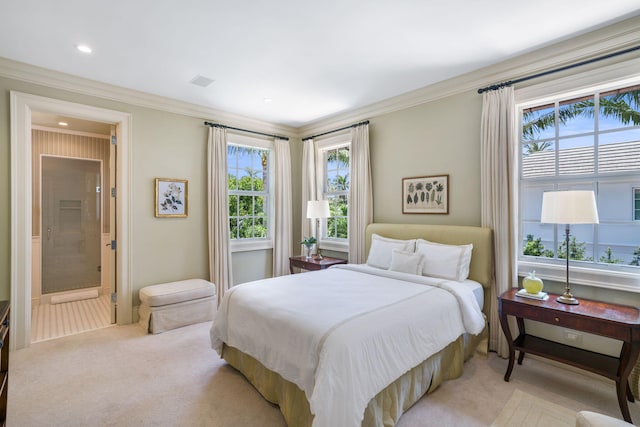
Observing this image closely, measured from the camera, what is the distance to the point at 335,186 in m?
4.91

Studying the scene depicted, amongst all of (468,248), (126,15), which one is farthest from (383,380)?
(126,15)

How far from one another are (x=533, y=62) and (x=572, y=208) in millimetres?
1447

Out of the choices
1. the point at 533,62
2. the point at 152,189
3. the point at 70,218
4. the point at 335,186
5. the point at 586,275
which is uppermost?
the point at 533,62

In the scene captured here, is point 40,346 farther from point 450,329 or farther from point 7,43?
point 450,329

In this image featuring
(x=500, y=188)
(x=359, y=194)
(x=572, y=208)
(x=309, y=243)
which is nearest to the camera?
(x=572, y=208)

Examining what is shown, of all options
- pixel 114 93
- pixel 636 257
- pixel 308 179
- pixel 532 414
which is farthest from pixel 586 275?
pixel 114 93

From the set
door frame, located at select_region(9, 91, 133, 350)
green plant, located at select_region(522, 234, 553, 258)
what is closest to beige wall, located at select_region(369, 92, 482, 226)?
green plant, located at select_region(522, 234, 553, 258)

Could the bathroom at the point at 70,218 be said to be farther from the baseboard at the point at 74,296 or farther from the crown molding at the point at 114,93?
the crown molding at the point at 114,93

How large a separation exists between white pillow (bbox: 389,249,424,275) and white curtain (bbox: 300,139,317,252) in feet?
6.55

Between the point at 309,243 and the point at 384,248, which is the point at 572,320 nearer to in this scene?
the point at 384,248

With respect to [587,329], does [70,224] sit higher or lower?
higher

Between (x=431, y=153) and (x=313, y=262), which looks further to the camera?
(x=313, y=262)

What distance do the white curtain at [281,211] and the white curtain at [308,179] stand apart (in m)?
0.25

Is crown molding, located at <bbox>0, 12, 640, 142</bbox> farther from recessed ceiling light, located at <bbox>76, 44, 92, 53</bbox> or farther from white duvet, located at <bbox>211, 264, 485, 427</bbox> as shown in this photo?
white duvet, located at <bbox>211, 264, 485, 427</bbox>
